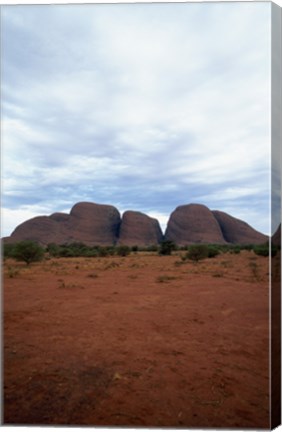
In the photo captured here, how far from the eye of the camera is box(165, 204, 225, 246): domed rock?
121 ft

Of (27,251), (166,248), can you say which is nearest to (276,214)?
(27,251)

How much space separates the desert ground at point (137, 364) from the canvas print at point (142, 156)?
0.01 meters

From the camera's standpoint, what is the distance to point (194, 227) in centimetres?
3841

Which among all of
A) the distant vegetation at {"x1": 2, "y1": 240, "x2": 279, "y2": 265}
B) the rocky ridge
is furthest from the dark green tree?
the rocky ridge

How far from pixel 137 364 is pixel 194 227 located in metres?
36.0

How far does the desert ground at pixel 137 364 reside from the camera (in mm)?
2340

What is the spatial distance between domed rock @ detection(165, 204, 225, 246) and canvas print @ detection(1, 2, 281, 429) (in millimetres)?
33013

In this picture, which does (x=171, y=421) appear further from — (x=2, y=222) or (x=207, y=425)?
(x=2, y=222)

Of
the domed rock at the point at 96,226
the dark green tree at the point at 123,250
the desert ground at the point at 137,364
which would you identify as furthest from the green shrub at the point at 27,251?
the domed rock at the point at 96,226

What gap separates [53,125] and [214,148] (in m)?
1.62

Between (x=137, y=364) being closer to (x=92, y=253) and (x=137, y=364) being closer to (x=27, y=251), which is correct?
(x=27, y=251)

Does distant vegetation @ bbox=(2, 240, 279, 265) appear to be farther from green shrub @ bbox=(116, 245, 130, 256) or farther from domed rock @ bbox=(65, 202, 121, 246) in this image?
domed rock @ bbox=(65, 202, 121, 246)

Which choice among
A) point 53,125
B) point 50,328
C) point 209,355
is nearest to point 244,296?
point 209,355

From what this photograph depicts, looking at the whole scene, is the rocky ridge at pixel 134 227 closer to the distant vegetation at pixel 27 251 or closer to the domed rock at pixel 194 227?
the domed rock at pixel 194 227
